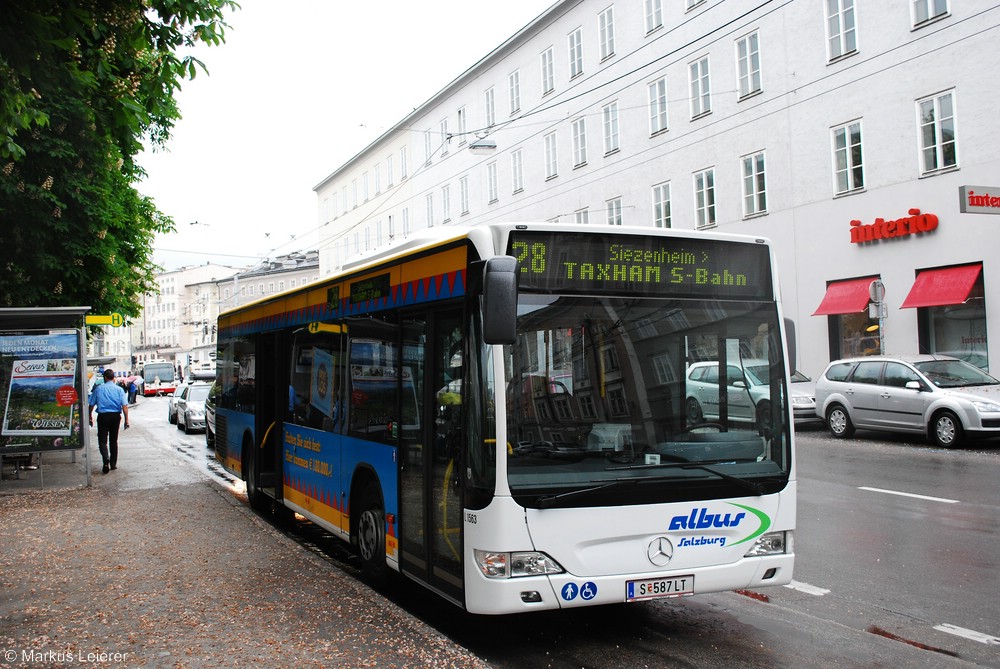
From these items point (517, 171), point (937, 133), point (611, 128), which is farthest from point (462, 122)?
point (937, 133)

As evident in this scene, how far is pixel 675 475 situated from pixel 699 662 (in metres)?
1.10

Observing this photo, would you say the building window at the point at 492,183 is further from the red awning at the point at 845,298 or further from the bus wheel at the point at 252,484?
the bus wheel at the point at 252,484

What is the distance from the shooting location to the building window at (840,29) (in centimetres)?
2502

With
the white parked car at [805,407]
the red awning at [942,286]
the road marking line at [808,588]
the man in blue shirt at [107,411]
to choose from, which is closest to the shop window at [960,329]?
the red awning at [942,286]

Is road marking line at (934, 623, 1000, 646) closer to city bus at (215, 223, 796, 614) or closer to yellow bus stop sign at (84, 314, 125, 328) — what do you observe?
city bus at (215, 223, 796, 614)

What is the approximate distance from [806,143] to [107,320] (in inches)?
758

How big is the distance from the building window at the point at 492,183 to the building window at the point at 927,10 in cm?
2329

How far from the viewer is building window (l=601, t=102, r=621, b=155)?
34.9m

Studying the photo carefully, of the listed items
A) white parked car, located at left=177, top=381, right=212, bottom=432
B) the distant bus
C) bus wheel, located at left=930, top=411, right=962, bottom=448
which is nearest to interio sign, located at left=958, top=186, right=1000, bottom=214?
bus wheel, located at left=930, top=411, right=962, bottom=448

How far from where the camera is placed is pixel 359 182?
6281cm

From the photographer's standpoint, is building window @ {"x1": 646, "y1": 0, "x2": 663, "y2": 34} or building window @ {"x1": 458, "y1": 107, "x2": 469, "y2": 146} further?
building window @ {"x1": 458, "y1": 107, "x2": 469, "y2": 146}

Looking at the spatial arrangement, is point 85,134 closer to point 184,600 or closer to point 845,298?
point 184,600

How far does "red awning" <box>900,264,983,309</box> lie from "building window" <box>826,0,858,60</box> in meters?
6.50

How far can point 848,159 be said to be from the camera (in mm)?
25453
